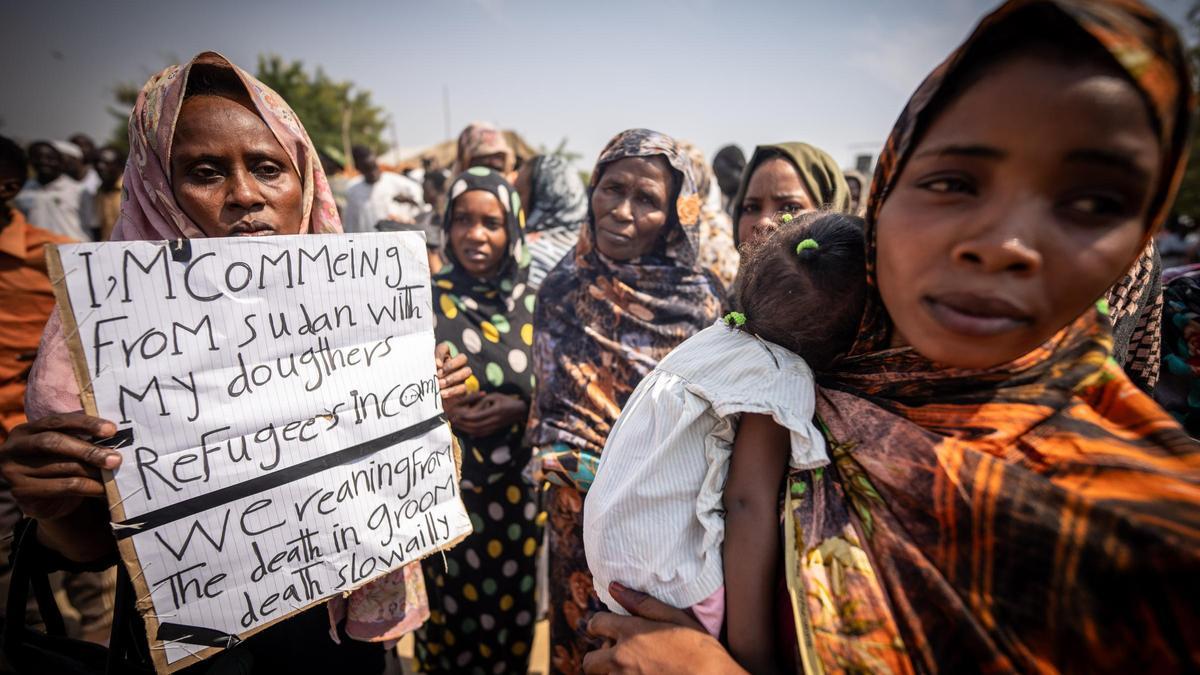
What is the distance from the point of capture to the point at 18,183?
3.16 metres

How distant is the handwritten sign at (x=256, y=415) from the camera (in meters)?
0.93

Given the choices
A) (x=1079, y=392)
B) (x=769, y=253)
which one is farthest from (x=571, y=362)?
(x=1079, y=392)

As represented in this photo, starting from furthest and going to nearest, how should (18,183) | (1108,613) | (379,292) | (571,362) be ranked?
(18,183) < (571,362) < (379,292) < (1108,613)

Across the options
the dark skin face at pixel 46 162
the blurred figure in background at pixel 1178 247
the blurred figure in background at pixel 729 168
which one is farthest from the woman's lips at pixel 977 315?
the blurred figure in background at pixel 1178 247

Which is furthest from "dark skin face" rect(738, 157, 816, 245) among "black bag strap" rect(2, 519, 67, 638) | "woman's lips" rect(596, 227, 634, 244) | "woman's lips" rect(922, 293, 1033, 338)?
"black bag strap" rect(2, 519, 67, 638)

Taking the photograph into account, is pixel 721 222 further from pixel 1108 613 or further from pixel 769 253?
pixel 1108 613

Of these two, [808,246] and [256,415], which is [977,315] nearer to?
[808,246]

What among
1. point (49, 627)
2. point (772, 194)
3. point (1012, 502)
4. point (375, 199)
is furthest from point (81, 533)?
point (375, 199)

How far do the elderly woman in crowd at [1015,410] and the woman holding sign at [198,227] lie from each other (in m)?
1.13

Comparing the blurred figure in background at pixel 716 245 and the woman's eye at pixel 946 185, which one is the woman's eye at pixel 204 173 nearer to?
the woman's eye at pixel 946 185

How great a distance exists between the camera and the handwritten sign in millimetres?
927

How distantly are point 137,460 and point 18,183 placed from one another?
377 centimetres

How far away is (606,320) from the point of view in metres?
2.29

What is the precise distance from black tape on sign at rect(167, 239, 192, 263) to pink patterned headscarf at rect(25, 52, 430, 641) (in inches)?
12.1
